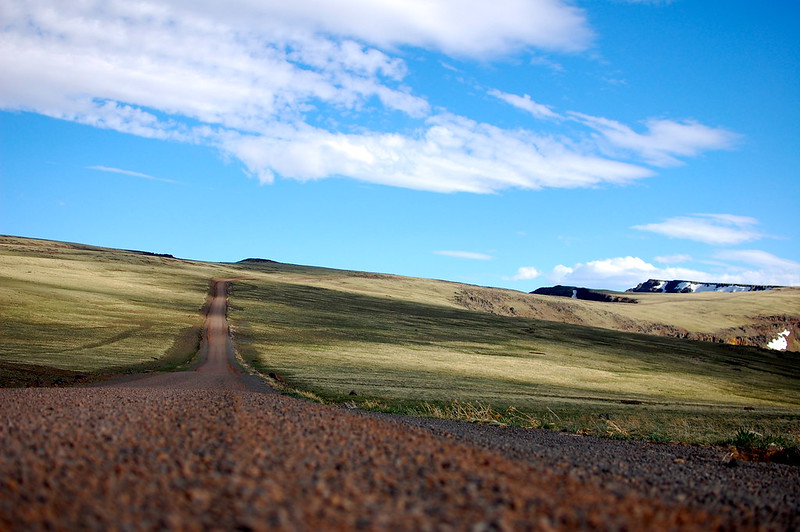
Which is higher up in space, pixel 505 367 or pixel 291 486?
pixel 291 486

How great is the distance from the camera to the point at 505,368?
54000 millimetres

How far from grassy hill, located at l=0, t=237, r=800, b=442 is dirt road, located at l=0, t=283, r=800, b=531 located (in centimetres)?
1385

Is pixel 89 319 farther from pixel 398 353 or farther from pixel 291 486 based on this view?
pixel 291 486

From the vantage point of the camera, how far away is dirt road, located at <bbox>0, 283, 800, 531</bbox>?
5730 millimetres

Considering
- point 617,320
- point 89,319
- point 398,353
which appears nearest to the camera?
point 398,353

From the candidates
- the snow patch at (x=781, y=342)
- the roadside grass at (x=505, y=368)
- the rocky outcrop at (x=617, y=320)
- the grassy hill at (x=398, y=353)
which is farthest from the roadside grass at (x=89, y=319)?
the snow patch at (x=781, y=342)

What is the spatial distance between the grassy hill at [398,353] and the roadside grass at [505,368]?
20 cm

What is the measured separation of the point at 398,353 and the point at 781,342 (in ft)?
424

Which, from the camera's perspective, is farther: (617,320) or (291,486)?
(617,320)

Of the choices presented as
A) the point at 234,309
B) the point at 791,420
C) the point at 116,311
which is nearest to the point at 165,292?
the point at 234,309

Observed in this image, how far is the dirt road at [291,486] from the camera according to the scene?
5.73 metres


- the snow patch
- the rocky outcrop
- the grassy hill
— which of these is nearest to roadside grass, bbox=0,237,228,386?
the grassy hill

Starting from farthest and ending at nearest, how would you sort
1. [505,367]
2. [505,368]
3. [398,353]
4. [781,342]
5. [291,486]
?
1. [781,342]
2. [398,353]
3. [505,367]
4. [505,368]
5. [291,486]

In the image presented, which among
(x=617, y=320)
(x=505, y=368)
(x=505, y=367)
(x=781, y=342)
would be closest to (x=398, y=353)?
(x=505, y=367)
